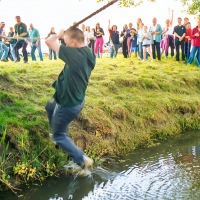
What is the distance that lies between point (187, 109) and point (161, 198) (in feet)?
18.4

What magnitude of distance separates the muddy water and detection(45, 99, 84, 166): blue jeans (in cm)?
76

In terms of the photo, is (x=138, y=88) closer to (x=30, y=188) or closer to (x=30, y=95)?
(x=30, y=95)

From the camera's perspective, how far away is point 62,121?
5.99 metres

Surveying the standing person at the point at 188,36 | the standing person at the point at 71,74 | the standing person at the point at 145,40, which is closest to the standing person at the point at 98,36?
the standing person at the point at 145,40

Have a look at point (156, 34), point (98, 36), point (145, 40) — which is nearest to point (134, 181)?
point (145, 40)

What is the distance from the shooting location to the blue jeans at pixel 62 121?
591cm

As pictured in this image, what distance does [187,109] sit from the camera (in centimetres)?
1136

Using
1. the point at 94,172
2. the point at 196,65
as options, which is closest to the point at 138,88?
the point at 94,172

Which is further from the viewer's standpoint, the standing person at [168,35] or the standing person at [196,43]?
the standing person at [168,35]

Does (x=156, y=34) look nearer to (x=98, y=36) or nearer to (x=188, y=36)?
(x=188, y=36)

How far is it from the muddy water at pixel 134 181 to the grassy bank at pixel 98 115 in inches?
13.1

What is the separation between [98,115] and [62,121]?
2.85 m

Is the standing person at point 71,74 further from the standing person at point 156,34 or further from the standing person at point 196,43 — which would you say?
the standing person at point 156,34

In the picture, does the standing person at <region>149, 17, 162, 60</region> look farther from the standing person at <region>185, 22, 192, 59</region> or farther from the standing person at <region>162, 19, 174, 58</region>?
the standing person at <region>185, 22, 192, 59</region>
